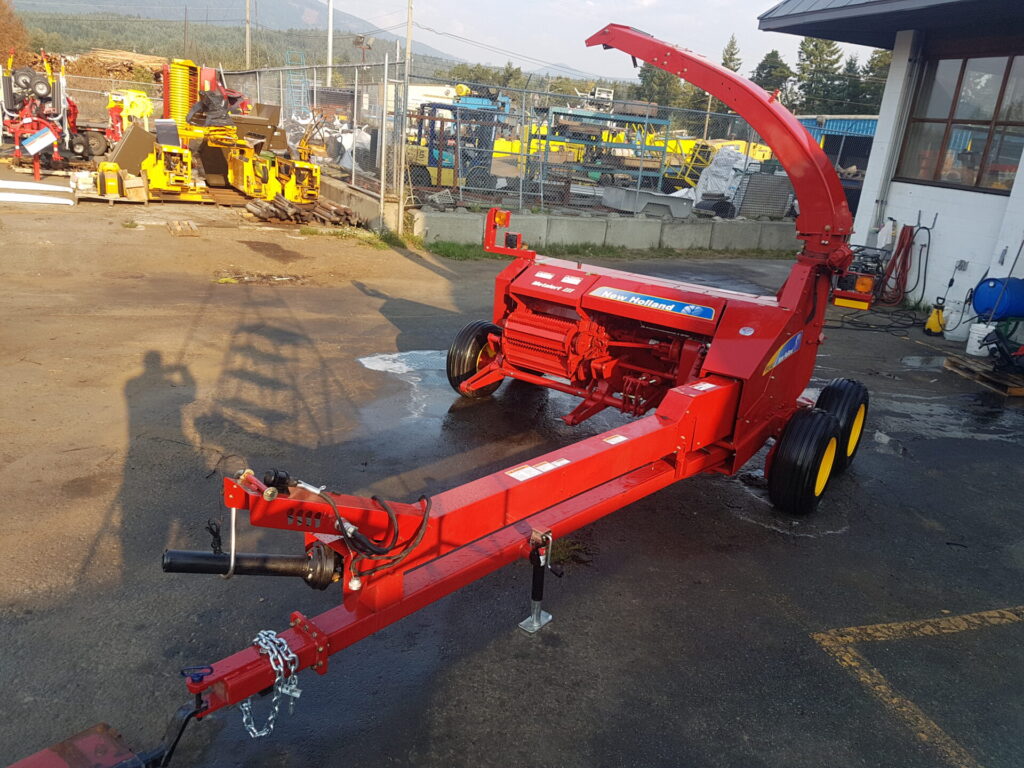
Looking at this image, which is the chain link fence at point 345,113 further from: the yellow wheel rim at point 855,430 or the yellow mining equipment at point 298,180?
the yellow wheel rim at point 855,430

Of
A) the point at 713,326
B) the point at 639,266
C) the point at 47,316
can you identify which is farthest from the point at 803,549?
the point at 639,266

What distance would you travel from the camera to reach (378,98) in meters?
16.3

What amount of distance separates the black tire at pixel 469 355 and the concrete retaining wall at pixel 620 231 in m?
8.21

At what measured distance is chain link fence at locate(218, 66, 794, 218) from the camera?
15.9 meters

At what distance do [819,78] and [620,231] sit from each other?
198 ft

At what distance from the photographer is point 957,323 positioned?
11.3 metres

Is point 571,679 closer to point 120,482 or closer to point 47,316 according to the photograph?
point 120,482

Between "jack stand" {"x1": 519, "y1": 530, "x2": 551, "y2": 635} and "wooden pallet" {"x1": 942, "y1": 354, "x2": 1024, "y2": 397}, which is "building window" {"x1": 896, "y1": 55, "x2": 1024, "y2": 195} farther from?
"jack stand" {"x1": 519, "y1": 530, "x2": 551, "y2": 635}

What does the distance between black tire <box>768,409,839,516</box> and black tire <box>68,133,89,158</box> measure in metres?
22.1

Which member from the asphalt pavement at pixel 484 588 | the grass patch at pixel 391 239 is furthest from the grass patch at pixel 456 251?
the asphalt pavement at pixel 484 588

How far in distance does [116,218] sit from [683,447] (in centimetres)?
1351

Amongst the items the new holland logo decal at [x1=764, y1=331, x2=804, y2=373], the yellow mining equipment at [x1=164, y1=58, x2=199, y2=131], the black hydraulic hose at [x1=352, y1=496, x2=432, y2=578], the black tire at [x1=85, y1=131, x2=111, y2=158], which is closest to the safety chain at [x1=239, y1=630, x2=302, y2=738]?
the black hydraulic hose at [x1=352, y1=496, x2=432, y2=578]

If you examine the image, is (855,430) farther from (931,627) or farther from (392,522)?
(392,522)

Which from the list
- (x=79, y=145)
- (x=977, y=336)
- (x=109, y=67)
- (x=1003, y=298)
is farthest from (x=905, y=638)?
(x=109, y=67)
